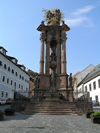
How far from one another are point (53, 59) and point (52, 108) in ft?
30.1

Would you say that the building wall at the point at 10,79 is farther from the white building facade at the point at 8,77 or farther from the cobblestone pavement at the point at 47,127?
the cobblestone pavement at the point at 47,127

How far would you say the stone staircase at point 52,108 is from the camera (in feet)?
48.7

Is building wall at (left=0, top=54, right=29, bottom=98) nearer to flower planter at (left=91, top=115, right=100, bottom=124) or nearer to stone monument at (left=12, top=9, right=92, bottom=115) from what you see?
stone monument at (left=12, top=9, right=92, bottom=115)

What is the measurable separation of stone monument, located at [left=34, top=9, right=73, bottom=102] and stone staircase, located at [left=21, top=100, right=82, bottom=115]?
297 centimetres

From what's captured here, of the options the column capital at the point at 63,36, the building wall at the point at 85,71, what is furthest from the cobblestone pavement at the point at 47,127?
the building wall at the point at 85,71

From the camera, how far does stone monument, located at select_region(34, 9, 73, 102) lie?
20.7 metres

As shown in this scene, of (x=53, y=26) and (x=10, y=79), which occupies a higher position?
(x=53, y=26)

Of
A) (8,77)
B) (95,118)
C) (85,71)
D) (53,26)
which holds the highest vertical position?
(53,26)

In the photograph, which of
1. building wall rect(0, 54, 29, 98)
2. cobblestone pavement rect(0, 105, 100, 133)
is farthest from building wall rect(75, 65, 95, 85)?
cobblestone pavement rect(0, 105, 100, 133)

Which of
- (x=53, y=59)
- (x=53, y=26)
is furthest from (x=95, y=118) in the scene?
(x=53, y=26)

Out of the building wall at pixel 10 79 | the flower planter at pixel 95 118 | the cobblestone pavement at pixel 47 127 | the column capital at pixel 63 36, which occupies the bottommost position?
the cobblestone pavement at pixel 47 127

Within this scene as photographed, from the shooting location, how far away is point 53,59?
2317cm

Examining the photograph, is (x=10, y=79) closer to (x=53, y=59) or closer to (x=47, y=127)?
(x=53, y=59)

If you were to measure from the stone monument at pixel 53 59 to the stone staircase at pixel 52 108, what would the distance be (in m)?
2.97
